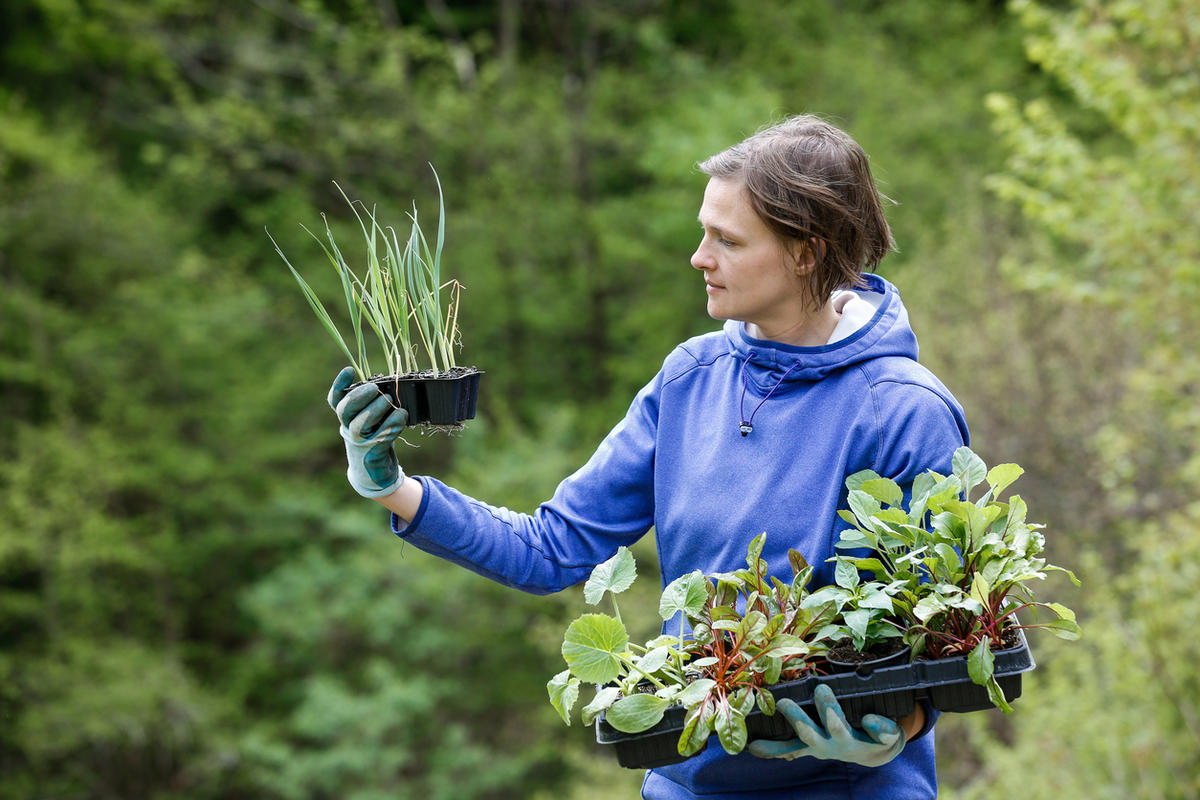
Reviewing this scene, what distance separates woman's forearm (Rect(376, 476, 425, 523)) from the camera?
160cm

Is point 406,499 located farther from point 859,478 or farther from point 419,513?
point 859,478

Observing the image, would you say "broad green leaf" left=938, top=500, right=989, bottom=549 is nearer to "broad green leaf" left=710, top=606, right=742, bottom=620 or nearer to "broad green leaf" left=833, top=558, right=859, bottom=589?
"broad green leaf" left=833, top=558, right=859, bottom=589

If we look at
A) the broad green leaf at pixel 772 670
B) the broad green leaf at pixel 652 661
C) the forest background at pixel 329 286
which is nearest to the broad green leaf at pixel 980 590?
the broad green leaf at pixel 772 670

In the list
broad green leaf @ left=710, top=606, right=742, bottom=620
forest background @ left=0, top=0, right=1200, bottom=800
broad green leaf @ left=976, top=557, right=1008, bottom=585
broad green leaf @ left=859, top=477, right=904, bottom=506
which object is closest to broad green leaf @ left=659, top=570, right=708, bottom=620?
broad green leaf @ left=710, top=606, right=742, bottom=620

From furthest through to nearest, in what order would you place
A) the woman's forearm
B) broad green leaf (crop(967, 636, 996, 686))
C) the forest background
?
the forest background
the woman's forearm
broad green leaf (crop(967, 636, 996, 686))

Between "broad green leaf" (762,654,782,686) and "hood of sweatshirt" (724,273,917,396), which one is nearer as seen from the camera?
"broad green leaf" (762,654,782,686)

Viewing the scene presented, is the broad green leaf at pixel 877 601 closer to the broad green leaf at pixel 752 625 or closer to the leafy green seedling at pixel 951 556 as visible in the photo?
the leafy green seedling at pixel 951 556

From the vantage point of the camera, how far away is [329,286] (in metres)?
10.8

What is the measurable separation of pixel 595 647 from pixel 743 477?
31 cm

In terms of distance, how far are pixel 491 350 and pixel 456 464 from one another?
156 centimetres

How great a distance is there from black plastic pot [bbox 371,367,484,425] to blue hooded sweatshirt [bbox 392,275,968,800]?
11 centimetres

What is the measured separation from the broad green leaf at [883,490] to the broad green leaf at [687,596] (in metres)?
0.23

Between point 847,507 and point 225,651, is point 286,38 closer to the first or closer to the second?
→ point 225,651

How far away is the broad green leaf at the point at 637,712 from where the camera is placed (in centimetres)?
141
